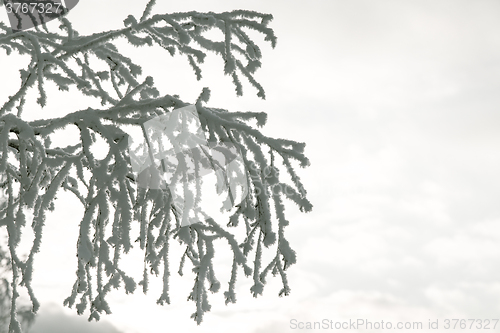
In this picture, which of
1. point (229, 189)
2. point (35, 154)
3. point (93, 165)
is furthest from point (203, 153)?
point (35, 154)

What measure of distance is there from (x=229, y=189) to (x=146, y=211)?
595 millimetres

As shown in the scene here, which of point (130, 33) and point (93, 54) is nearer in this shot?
point (130, 33)

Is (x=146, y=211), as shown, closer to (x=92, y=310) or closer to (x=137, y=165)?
(x=137, y=165)

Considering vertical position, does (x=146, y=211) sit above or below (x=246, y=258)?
above

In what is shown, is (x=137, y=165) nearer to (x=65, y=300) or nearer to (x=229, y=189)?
(x=229, y=189)

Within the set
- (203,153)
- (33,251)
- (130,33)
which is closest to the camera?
(203,153)

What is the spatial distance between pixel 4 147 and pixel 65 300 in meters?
1.23

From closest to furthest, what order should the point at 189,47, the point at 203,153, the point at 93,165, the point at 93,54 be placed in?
1. the point at 93,165
2. the point at 203,153
3. the point at 189,47
4. the point at 93,54

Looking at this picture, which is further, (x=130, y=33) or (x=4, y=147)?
(x=130, y=33)

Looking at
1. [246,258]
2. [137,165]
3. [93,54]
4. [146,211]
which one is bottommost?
[246,258]

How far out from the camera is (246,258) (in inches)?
100

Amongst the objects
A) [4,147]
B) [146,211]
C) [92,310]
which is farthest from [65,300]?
[4,147]

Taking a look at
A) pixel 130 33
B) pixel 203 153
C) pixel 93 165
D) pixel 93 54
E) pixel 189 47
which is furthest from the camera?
pixel 93 54

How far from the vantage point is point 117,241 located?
93.6 inches
